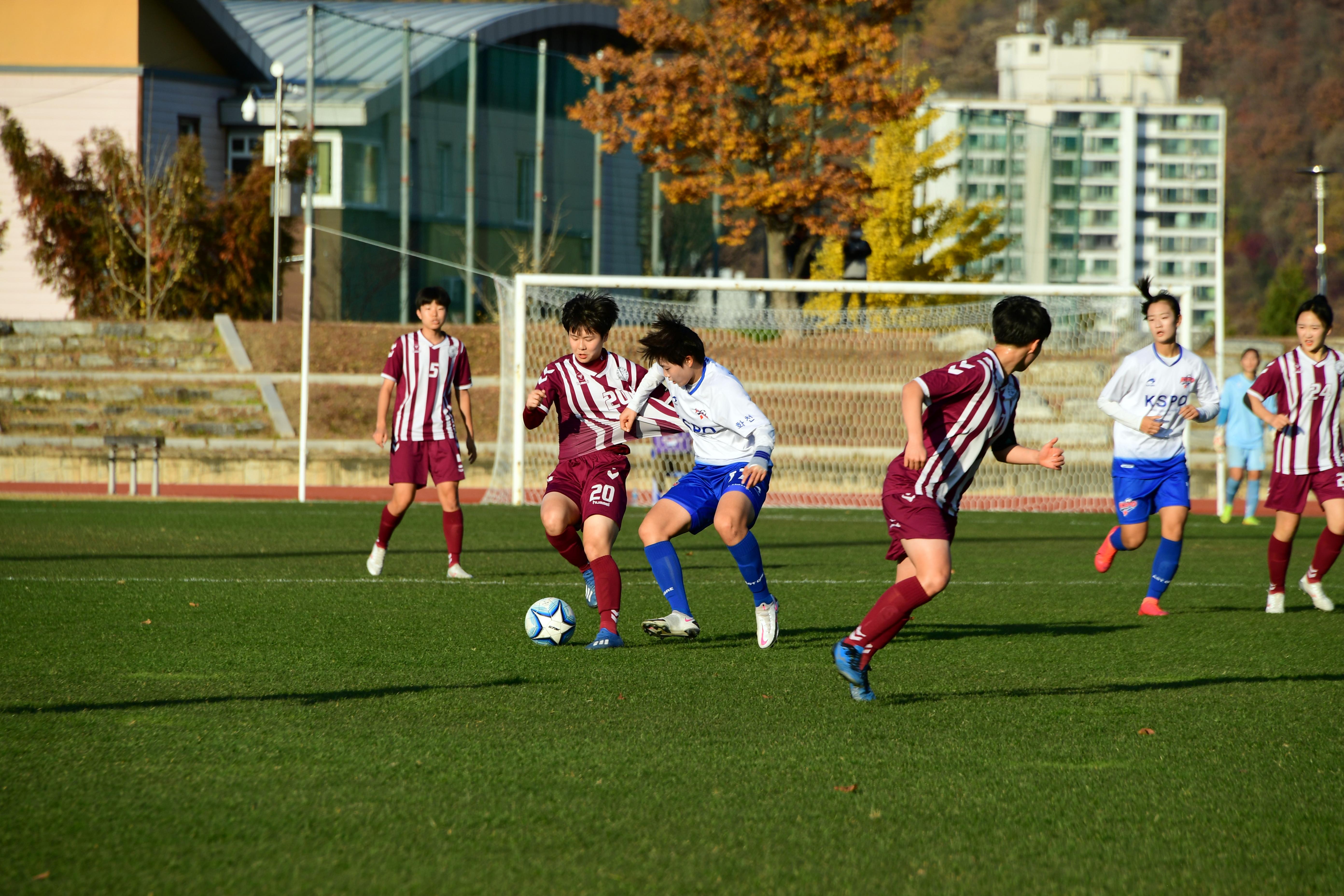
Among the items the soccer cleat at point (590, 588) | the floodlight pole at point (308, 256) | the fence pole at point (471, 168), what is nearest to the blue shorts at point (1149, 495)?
the soccer cleat at point (590, 588)

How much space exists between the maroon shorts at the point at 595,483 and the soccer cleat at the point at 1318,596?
188 inches

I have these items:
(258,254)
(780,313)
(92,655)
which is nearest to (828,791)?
(92,655)

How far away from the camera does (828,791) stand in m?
4.19

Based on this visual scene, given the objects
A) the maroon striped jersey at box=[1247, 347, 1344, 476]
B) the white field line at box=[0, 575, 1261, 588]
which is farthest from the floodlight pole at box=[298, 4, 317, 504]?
the maroon striped jersey at box=[1247, 347, 1344, 476]

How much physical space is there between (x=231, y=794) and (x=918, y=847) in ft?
6.66

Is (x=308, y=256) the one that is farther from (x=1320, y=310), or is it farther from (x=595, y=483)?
(x=1320, y=310)

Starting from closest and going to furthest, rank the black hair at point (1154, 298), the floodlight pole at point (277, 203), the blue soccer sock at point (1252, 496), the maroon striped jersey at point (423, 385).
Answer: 1. the black hair at point (1154, 298)
2. the maroon striped jersey at point (423, 385)
3. the blue soccer sock at point (1252, 496)
4. the floodlight pole at point (277, 203)

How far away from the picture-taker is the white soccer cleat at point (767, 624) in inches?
270

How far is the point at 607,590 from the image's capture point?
6816 mm

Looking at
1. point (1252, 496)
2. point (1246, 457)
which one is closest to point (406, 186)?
point (1246, 457)

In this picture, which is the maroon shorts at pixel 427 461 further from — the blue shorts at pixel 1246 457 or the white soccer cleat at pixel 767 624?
the blue shorts at pixel 1246 457

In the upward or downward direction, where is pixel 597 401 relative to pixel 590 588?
upward

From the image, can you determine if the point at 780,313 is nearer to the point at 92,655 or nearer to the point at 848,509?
the point at 848,509

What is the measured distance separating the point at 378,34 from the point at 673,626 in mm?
28585
